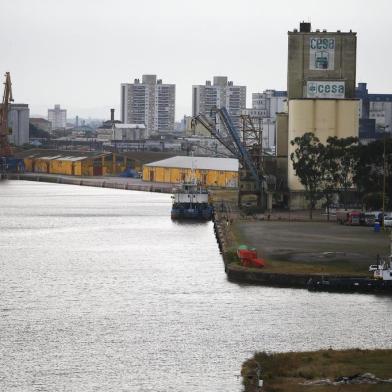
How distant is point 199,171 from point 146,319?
195 ft

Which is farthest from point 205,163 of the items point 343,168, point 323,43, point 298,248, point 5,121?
point 298,248

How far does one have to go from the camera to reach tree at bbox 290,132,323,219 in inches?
2137

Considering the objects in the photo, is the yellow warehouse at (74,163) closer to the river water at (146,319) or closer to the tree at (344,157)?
the tree at (344,157)

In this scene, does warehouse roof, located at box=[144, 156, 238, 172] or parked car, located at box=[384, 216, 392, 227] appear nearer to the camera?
parked car, located at box=[384, 216, 392, 227]

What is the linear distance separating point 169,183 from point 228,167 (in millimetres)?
7086

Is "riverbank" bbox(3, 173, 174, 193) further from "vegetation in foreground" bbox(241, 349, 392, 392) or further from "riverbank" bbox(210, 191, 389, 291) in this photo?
"vegetation in foreground" bbox(241, 349, 392, 392)

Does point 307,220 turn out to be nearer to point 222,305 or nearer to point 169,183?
point 222,305

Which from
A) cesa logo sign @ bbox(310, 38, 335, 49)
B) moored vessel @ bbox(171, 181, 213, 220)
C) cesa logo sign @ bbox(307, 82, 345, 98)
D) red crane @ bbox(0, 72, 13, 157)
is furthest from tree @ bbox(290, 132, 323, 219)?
red crane @ bbox(0, 72, 13, 157)

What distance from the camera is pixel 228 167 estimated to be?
87.2 meters

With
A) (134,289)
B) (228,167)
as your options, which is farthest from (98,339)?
(228,167)

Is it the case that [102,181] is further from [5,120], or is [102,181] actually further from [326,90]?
[326,90]

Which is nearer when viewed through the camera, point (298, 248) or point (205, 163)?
point (298, 248)

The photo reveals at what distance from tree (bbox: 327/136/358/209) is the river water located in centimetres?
1176

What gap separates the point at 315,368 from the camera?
874 inches
